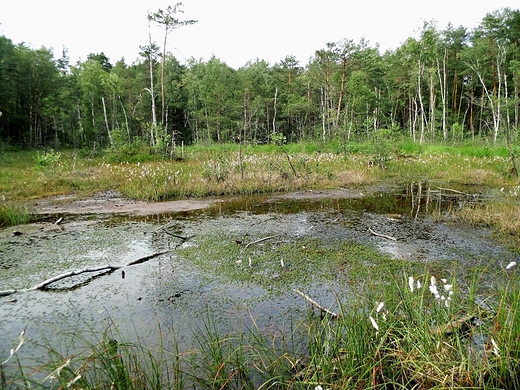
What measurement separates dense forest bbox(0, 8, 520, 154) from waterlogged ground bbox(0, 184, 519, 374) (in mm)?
19203

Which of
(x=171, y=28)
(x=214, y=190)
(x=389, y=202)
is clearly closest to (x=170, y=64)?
(x=171, y=28)

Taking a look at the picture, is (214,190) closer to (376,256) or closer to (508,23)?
(376,256)

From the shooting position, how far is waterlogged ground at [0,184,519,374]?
3.42 metres

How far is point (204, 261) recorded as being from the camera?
5.14m

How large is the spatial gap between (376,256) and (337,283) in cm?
125

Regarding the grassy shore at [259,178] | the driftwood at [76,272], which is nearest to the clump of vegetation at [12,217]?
the grassy shore at [259,178]

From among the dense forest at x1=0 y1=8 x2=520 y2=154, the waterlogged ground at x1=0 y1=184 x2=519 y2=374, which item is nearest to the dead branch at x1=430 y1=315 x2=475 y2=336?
the waterlogged ground at x1=0 y1=184 x2=519 y2=374

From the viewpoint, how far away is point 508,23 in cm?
3006

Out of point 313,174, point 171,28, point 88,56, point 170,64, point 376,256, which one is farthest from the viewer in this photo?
point 88,56

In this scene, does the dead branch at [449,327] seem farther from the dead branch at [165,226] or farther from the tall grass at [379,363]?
the dead branch at [165,226]

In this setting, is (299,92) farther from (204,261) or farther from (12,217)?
(204,261)

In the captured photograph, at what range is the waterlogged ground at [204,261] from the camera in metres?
3.42

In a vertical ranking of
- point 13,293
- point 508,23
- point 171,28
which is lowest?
point 13,293

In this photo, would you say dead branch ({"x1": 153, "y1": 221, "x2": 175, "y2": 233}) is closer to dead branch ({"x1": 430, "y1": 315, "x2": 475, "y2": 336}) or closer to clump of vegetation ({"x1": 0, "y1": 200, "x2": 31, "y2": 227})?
clump of vegetation ({"x1": 0, "y1": 200, "x2": 31, "y2": 227})
